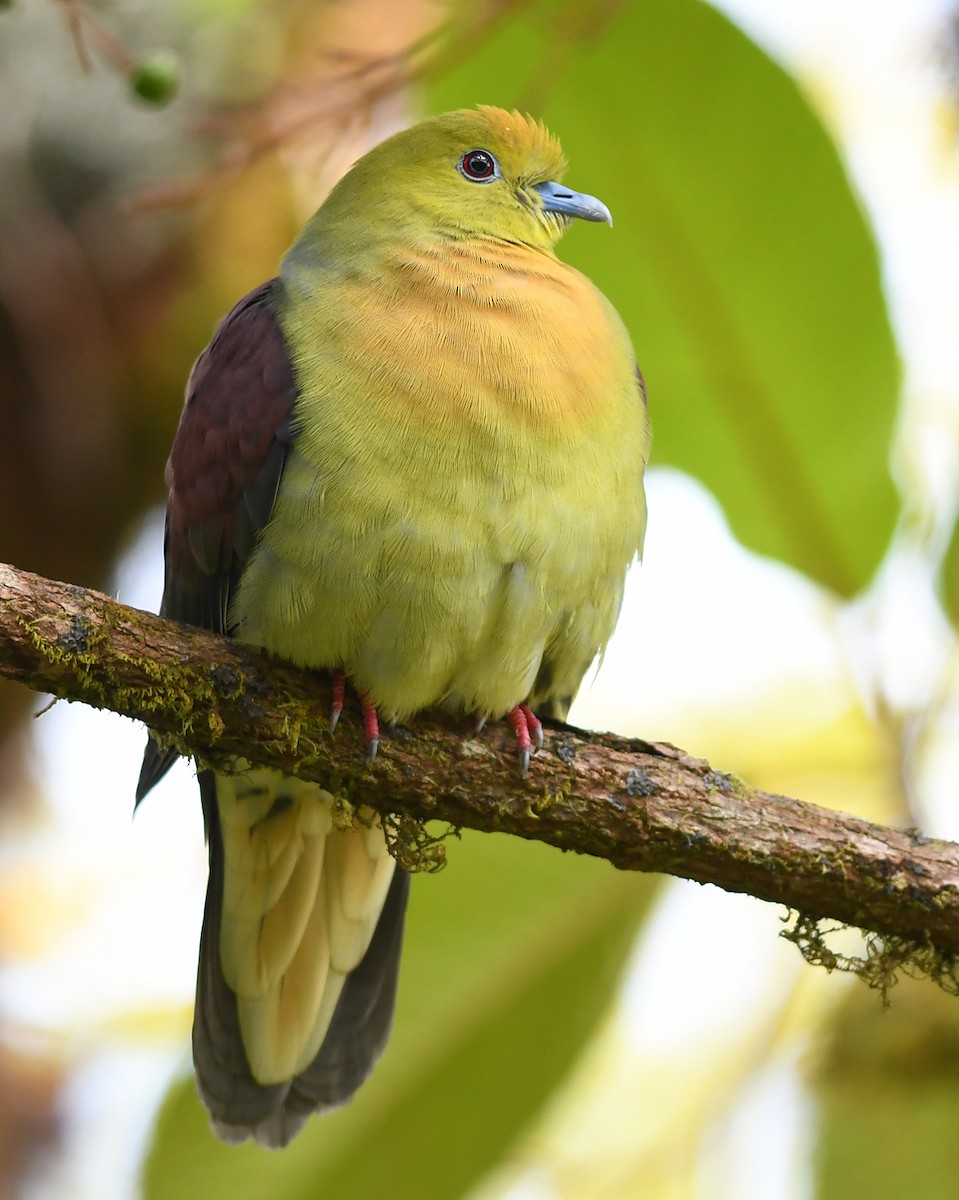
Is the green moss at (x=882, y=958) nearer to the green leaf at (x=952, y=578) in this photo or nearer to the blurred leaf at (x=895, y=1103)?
the blurred leaf at (x=895, y=1103)

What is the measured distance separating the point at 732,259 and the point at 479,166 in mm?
653

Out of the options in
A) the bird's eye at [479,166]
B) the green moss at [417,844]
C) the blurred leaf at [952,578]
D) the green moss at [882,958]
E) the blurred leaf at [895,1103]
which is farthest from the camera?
the bird's eye at [479,166]

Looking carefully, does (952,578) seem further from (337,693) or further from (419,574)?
(337,693)

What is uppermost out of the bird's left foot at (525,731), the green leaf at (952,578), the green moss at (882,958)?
the green leaf at (952,578)

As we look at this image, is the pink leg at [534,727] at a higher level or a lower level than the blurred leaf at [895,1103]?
higher

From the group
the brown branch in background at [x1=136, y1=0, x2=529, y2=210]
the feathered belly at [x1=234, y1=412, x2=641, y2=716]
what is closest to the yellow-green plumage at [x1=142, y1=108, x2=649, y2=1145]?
the feathered belly at [x1=234, y1=412, x2=641, y2=716]

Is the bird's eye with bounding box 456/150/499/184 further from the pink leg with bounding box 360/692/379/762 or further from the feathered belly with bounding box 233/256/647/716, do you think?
the pink leg with bounding box 360/692/379/762

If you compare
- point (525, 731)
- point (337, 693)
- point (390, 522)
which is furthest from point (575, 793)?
point (390, 522)

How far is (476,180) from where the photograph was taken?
→ 10.8 ft

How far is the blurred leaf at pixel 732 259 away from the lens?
313 centimetres

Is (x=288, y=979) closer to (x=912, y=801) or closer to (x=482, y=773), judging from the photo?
(x=482, y=773)

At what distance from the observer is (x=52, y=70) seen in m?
3.86

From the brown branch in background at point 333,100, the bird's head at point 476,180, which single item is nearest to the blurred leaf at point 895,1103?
the bird's head at point 476,180

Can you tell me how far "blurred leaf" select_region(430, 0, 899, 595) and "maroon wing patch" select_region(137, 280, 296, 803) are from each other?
0.90 metres
